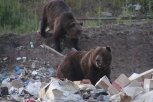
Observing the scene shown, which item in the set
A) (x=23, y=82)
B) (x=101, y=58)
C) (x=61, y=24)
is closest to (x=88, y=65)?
(x=101, y=58)

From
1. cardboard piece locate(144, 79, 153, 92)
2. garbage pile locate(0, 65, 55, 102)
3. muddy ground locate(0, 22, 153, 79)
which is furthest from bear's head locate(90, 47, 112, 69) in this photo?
cardboard piece locate(144, 79, 153, 92)

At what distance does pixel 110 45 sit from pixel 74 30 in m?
0.95

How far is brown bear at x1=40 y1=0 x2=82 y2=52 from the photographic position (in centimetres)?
1512

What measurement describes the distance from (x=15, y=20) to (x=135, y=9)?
11.3ft

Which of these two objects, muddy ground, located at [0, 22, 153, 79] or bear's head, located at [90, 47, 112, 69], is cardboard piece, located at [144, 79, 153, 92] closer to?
bear's head, located at [90, 47, 112, 69]

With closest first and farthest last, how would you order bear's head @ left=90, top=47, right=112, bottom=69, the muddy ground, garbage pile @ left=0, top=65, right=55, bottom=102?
1. garbage pile @ left=0, top=65, right=55, bottom=102
2. bear's head @ left=90, top=47, right=112, bottom=69
3. the muddy ground

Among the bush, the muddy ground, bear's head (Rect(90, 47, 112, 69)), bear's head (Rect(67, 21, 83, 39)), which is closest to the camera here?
bear's head (Rect(90, 47, 112, 69))

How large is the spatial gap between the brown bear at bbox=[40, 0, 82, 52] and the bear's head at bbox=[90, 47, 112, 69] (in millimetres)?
2993

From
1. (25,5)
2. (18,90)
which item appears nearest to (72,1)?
(25,5)

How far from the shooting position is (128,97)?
8945 millimetres

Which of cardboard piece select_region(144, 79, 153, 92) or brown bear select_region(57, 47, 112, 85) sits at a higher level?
cardboard piece select_region(144, 79, 153, 92)

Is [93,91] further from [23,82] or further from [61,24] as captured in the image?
[61,24]

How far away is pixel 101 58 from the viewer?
38.8ft

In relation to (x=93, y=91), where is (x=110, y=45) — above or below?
below
